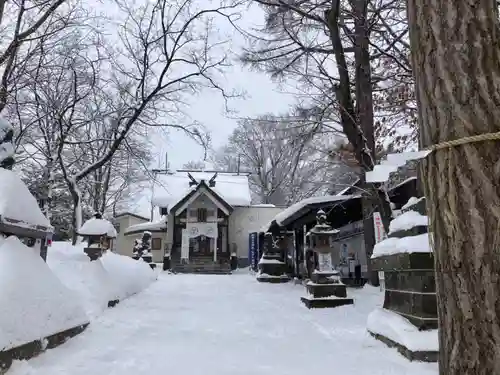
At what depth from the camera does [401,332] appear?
199 inches

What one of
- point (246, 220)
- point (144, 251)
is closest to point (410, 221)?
point (144, 251)

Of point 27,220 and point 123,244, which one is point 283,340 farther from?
point 123,244

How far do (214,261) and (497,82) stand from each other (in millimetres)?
26671

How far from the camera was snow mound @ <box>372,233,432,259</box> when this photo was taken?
5097 mm

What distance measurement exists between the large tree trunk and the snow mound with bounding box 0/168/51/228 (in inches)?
179

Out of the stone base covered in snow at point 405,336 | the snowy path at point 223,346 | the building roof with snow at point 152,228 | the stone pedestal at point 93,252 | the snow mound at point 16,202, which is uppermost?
the building roof with snow at point 152,228

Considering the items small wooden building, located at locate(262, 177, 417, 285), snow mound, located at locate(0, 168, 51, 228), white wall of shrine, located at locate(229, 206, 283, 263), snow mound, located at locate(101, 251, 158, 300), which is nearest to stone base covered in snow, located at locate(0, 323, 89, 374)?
snow mound, located at locate(0, 168, 51, 228)

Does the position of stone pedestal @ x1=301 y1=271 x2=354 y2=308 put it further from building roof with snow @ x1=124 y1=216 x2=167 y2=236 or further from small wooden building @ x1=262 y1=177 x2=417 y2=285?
building roof with snow @ x1=124 y1=216 x2=167 y2=236

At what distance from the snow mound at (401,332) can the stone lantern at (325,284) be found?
3.16 meters

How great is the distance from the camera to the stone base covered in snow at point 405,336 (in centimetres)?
459

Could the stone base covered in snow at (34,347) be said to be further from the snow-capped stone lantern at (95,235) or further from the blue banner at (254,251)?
the blue banner at (254,251)

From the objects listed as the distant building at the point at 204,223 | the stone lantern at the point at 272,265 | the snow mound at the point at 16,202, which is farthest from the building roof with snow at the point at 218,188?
the snow mound at the point at 16,202

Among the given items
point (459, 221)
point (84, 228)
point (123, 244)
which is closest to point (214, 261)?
point (123, 244)

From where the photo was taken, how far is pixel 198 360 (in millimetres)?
4723
